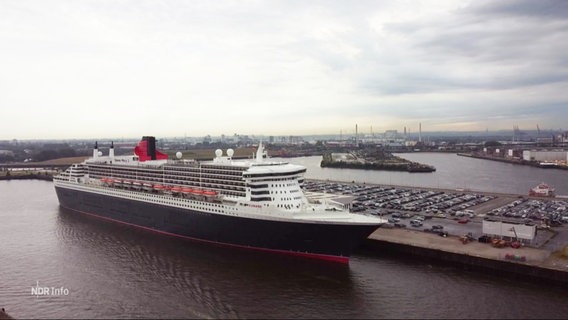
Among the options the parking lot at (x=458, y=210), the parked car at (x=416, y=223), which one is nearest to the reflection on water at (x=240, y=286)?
the parked car at (x=416, y=223)

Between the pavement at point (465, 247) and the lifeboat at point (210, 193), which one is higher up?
the lifeboat at point (210, 193)

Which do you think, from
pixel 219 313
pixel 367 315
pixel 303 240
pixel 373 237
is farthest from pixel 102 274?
pixel 373 237

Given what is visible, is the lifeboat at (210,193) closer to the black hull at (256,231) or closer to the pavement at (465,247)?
the black hull at (256,231)

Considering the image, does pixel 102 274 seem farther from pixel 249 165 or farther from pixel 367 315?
pixel 367 315

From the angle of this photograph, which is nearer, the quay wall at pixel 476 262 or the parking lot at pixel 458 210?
the quay wall at pixel 476 262

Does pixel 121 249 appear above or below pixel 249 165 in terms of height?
below

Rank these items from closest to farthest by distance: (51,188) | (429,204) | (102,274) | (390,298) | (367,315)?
(367,315) < (390,298) < (102,274) < (429,204) < (51,188)
